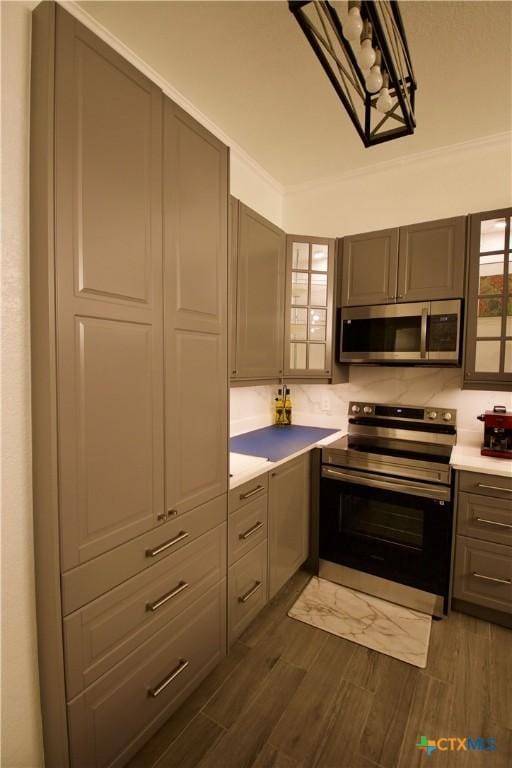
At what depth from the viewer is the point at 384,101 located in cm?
110

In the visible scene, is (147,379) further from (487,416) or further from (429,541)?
(487,416)

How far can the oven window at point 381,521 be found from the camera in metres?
2.15

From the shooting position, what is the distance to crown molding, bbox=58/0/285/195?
1.55 meters

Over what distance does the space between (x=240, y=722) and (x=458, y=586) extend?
4.49ft

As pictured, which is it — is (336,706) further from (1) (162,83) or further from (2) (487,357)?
(1) (162,83)

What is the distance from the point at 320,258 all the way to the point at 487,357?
49.5 inches

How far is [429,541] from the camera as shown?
6.83ft

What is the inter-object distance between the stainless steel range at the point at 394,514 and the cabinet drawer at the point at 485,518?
85 mm

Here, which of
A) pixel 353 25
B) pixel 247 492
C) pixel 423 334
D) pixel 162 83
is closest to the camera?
pixel 353 25

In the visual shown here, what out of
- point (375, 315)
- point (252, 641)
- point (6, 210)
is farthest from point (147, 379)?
point (375, 315)

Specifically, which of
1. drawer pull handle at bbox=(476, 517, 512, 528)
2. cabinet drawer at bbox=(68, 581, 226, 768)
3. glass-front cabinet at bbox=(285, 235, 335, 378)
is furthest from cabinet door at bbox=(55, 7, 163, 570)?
drawer pull handle at bbox=(476, 517, 512, 528)

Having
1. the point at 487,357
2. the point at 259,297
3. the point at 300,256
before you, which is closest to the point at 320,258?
the point at 300,256

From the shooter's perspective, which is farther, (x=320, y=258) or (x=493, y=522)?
(x=320, y=258)

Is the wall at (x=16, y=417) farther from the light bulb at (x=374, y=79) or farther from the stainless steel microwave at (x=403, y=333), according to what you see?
the stainless steel microwave at (x=403, y=333)
